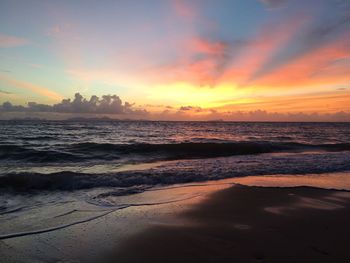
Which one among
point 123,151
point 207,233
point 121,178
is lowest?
point 123,151

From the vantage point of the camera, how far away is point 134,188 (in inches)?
384

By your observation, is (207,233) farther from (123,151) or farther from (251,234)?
(123,151)

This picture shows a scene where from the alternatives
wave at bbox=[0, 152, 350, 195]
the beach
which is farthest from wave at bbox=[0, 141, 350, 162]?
the beach

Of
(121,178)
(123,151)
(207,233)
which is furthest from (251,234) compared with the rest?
(123,151)

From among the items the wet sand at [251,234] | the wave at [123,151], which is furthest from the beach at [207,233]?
the wave at [123,151]

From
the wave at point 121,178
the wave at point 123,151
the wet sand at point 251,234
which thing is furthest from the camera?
the wave at point 123,151

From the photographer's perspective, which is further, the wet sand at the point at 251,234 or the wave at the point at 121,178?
the wave at the point at 121,178

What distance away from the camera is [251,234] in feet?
17.8

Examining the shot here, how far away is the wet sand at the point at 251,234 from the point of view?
4.53m

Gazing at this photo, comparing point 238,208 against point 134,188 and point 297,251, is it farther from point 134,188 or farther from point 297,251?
point 134,188

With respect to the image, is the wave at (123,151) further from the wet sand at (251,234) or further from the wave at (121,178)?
the wet sand at (251,234)

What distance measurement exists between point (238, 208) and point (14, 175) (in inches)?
337

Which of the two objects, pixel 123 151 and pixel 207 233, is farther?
pixel 123 151

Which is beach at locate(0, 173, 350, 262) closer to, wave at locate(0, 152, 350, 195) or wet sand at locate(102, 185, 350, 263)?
wet sand at locate(102, 185, 350, 263)
